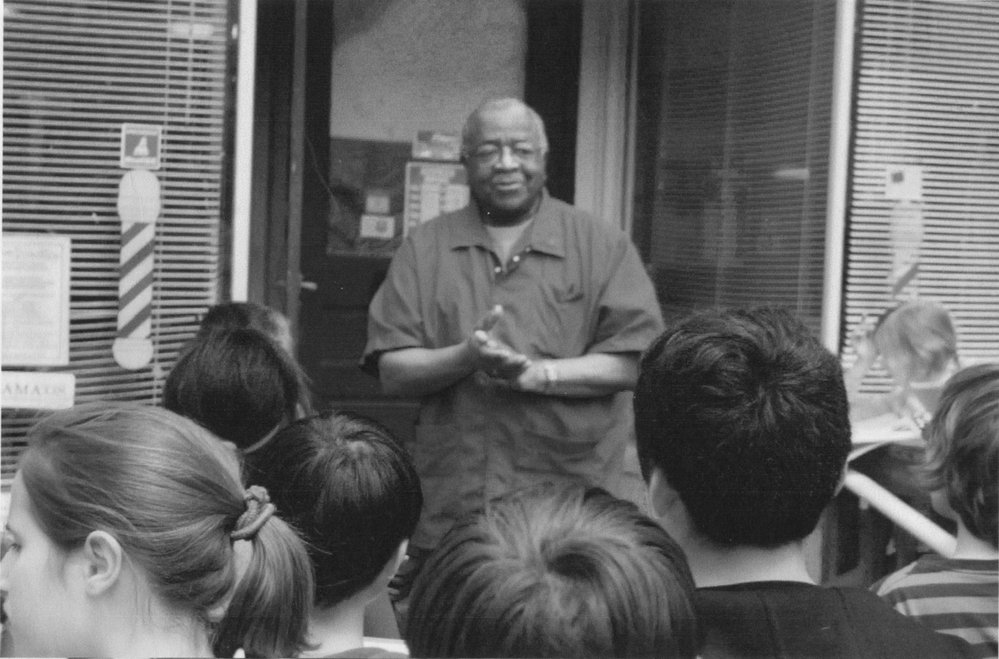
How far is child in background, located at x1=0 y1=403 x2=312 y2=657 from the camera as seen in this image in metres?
1.73

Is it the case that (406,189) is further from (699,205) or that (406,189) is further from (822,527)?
(822,527)

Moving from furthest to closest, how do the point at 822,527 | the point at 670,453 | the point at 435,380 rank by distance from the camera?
the point at 822,527
the point at 435,380
the point at 670,453

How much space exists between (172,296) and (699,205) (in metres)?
1.97

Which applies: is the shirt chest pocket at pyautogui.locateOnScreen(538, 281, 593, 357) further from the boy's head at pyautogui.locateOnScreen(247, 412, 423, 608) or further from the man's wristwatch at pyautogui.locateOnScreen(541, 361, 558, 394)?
the boy's head at pyautogui.locateOnScreen(247, 412, 423, 608)

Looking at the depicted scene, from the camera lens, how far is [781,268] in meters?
4.42

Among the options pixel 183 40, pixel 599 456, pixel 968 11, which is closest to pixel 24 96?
pixel 183 40

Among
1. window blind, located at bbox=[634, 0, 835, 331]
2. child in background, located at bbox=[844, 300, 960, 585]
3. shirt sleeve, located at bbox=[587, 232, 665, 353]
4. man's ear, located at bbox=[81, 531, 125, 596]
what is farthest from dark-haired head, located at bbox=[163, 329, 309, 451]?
window blind, located at bbox=[634, 0, 835, 331]

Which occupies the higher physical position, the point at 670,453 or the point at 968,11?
→ the point at 968,11

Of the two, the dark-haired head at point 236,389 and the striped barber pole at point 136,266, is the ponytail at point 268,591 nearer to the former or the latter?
the dark-haired head at point 236,389

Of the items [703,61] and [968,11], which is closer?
[968,11]

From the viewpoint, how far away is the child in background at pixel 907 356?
12.7 feet

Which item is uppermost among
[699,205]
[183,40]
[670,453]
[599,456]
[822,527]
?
[183,40]

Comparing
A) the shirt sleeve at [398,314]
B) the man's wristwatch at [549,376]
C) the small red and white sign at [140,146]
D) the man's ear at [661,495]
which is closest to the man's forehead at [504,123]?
the shirt sleeve at [398,314]

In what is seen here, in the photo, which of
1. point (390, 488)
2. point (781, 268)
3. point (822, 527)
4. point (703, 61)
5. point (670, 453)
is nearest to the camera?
A: point (670, 453)
